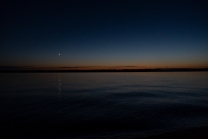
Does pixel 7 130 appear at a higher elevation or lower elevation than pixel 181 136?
lower

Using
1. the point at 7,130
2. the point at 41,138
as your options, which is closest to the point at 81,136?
the point at 41,138

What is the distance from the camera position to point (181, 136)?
8.34 metres

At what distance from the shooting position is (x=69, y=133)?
11.1 metres

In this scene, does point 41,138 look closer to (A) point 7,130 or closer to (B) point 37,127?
(B) point 37,127

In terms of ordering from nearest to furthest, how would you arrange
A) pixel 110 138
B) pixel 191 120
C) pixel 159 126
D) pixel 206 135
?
pixel 206 135 → pixel 110 138 → pixel 159 126 → pixel 191 120

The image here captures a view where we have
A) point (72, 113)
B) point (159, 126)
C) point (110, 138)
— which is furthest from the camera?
point (72, 113)

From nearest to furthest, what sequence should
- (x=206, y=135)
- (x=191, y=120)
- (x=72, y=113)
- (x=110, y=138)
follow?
(x=206, y=135)
(x=110, y=138)
(x=191, y=120)
(x=72, y=113)

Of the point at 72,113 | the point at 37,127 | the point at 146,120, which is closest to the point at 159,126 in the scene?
the point at 146,120

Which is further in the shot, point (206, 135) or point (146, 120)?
point (146, 120)

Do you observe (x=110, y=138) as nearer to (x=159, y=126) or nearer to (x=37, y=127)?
(x=159, y=126)

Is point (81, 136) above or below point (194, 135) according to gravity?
below

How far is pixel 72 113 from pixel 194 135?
11.1 m

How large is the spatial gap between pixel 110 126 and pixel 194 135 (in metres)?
5.84

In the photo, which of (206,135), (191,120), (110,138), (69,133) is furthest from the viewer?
(191,120)
